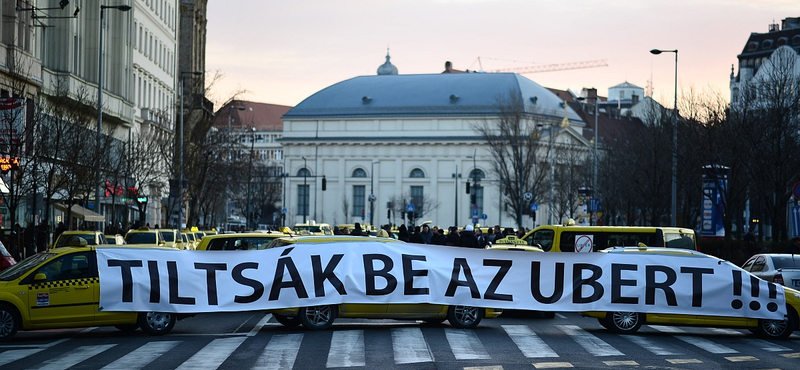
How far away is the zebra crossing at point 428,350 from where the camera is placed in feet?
48.9

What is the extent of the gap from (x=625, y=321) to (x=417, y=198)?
126m

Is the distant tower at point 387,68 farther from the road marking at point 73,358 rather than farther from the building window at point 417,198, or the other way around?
the road marking at point 73,358

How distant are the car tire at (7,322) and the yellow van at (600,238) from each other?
1475 cm

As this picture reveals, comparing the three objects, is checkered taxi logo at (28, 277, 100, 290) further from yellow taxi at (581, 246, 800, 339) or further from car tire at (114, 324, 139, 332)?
yellow taxi at (581, 246, 800, 339)

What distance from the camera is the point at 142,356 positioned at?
50.9ft

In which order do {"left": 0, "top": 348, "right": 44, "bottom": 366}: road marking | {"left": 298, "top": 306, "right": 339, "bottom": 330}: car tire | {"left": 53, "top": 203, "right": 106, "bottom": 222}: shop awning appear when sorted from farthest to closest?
1. {"left": 53, "top": 203, "right": 106, "bottom": 222}: shop awning
2. {"left": 298, "top": 306, "right": 339, "bottom": 330}: car tire
3. {"left": 0, "top": 348, "right": 44, "bottom": 366}: road marking

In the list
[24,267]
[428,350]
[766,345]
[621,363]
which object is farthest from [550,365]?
[24,267]

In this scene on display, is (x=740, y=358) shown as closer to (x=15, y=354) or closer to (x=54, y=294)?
(x=15, y=354)

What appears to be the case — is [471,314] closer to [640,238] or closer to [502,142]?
[640,238]

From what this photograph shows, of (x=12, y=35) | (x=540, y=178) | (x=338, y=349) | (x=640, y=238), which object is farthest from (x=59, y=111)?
(x=540, y=178)

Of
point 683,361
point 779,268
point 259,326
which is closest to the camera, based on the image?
point 683,361

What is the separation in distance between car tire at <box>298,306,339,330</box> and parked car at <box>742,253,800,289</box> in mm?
9647

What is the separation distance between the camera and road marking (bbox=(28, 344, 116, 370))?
14461 millimetres

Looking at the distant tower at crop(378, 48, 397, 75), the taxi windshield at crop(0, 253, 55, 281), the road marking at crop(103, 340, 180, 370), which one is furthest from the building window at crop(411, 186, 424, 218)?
the road marking at crop(103, 340, 180, 370)
